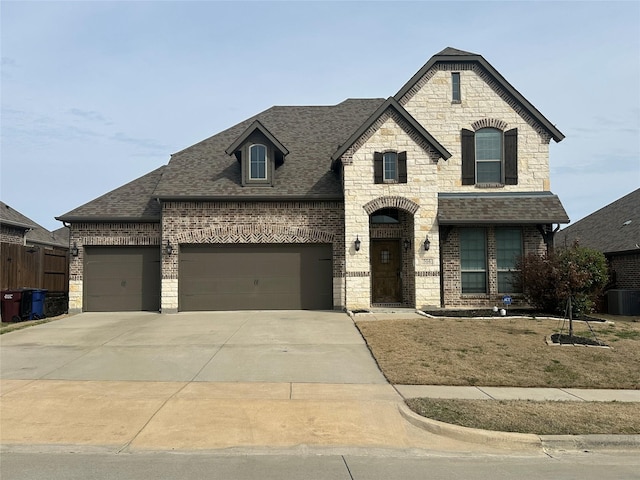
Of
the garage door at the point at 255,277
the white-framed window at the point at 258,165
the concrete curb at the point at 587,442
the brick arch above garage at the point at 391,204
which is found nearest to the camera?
the concrete curb at the point at 587,442

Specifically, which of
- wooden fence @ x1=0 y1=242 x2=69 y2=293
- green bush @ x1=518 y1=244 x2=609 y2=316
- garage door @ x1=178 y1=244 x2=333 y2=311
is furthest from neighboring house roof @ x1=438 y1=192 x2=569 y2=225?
wooden fence @ x1=0 y1=242 x2=69 y2=293

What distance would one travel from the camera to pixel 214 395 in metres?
8.45

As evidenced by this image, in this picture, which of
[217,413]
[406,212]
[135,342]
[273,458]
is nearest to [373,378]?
[217,413]

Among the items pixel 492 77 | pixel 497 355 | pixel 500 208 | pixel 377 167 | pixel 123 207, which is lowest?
pixel 497 355

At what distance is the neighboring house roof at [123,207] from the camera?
732 inches

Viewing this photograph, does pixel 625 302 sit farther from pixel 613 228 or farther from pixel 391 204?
pixel 391 204

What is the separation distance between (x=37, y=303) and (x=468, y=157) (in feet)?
53.1

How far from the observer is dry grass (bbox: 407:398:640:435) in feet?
22.5

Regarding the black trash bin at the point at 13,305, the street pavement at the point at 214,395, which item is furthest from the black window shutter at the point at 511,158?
the black trash bin at the point at 13,305

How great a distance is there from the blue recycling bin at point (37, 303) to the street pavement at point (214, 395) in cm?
375

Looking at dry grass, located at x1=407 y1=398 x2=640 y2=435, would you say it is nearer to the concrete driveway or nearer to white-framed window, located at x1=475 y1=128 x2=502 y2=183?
the concrete driveway

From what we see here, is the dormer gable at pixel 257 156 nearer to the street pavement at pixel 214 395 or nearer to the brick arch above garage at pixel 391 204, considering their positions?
the brick arch above garage at pixel 391 204

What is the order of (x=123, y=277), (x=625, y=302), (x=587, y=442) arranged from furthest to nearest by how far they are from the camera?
(x=625, y=302)
(x=123, y=277)
(x=587, y=442)

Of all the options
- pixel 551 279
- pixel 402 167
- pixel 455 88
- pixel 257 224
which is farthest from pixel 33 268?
pixel 551 279
